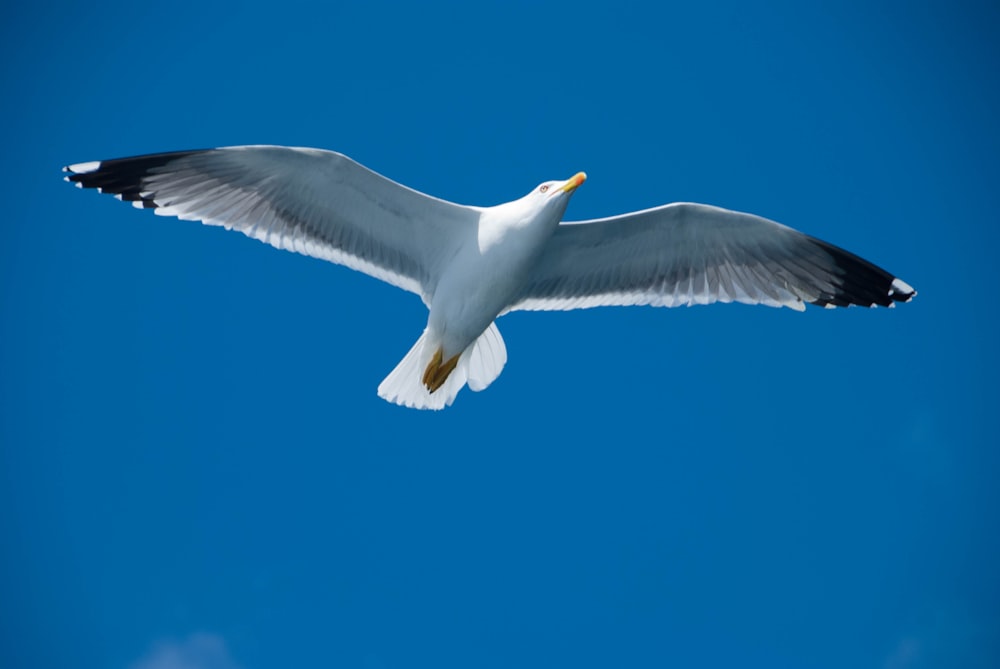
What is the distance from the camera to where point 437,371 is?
827 cm

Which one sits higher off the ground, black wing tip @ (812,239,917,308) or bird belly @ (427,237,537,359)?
black wing tip @ (812,239,917,308)

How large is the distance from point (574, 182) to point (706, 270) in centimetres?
131

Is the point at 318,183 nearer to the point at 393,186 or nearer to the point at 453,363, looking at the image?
the point at 393,186

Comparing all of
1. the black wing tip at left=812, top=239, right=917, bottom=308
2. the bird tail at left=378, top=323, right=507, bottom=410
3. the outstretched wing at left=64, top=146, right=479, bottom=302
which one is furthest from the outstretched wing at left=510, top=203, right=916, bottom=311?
the outstretched wing at left=64, top=146, right=479, bottom=302

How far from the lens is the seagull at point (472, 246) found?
7906 millimetres

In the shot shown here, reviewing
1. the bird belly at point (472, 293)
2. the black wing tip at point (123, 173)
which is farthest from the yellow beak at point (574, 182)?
the black wing tip at point (123, 173)

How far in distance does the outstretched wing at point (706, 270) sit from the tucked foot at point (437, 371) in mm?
630

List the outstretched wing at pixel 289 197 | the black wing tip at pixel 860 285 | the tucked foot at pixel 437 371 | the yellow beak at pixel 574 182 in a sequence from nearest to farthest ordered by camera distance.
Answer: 1. the yellow beak at pixel 574 182
2. the outstretched wing at pixel 289 197
3. the tucked foot at pixel 437 371
4. the black wing tip at pixel 860 285

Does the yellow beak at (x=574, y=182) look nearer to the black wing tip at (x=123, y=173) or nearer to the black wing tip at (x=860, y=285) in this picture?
the black wing tip at (x=860, y=285)

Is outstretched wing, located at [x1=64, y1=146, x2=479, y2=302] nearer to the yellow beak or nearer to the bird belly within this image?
the bird belly

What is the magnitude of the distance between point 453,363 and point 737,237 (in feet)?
→ 6.88

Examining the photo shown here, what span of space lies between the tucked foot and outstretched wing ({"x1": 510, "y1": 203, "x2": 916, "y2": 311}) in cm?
63

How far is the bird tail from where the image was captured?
8383 millimetres

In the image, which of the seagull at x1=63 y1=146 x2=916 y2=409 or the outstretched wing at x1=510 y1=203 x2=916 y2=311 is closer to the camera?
the seagull at x1=63 y1=146 x2=916 y2=409
